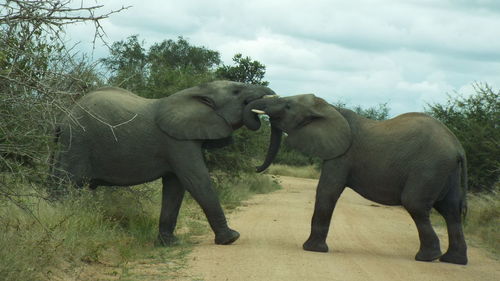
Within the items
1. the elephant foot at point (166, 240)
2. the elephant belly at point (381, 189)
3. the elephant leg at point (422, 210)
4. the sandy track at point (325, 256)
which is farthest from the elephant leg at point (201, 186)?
the elephant leg at point (422, 210)

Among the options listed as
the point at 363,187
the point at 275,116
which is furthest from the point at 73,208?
the point at 363,187

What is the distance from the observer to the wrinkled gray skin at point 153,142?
10.3 metres

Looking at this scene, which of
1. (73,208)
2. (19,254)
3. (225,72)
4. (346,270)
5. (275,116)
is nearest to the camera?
(19,254)

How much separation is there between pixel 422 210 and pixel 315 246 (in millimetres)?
1494

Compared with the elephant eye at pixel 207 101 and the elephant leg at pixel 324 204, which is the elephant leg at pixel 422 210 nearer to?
the elephant leg at pixel 324 204

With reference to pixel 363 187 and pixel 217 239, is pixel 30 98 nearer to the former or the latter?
pixel 217 239

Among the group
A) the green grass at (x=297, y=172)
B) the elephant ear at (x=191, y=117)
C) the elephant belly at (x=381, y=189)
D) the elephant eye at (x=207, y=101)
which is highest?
the elephant eye at (x=207, y=101)

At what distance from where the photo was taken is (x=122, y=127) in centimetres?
1032

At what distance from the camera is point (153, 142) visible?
1039cm

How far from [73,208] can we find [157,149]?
1589mm

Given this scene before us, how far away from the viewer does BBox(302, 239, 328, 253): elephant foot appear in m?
10.2

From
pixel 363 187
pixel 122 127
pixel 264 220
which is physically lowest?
pixel 264 220

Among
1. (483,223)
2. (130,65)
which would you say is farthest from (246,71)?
(483,223)

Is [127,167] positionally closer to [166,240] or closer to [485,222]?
[166,240]
